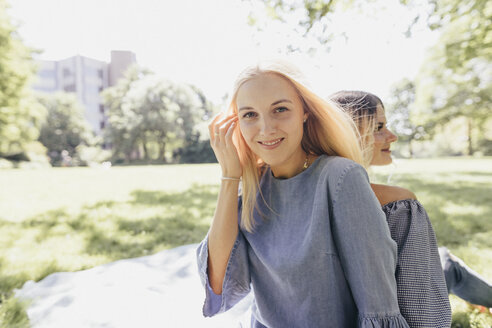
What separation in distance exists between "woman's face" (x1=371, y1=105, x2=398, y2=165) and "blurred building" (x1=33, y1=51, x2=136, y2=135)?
65.7 metres

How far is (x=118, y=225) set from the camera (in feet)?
17.7

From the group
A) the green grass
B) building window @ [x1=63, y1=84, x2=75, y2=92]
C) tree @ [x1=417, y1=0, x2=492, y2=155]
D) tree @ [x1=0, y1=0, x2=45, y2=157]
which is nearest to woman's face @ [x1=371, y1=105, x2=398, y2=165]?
the green grass

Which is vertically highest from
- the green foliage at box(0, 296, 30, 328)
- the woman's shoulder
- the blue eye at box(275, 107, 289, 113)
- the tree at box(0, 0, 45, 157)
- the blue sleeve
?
the tree at box(0, 0, 45, 157)

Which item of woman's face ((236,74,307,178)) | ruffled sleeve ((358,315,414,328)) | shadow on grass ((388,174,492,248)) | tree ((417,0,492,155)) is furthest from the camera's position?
tree ((417,0,492,155))

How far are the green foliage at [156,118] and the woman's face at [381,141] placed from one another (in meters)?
32.9

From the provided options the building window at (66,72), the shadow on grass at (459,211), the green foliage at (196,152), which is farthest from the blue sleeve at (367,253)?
the building window at (66,72)

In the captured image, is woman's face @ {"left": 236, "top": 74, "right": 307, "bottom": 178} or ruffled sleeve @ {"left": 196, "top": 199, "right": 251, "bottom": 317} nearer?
woman's face @ {"left": 236, "top": 74, "right": 307, "bottom": 178}

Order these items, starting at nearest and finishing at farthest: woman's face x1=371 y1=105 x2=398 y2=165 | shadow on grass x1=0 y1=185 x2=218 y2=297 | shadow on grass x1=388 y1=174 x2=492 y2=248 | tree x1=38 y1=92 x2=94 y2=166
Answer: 1. woman's face x1=371 y1=105 x2=398 y2=165
2. shadow on grass x1=0 y1=185 x2=218 y2=297
3. shadow on grass x1=388 y1=174 x2=492 y2=248
4. tree x1=38 y1=92 x2=94 y2=166

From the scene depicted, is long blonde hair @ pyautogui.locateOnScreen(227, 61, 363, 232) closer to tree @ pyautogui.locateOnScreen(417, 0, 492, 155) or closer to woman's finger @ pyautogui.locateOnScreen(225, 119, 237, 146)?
woman's finger @ pyautogui.locateOnScreen(225, 119, 237, 146)

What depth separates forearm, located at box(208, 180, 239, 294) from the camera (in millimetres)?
1624

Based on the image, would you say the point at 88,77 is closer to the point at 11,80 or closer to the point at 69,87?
the point at 69,87

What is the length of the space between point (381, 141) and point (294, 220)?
45.7 inches

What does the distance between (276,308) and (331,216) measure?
630mm

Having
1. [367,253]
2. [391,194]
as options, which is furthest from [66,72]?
[367,253]
